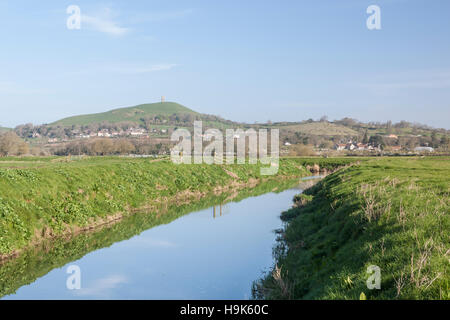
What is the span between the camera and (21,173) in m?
24.7

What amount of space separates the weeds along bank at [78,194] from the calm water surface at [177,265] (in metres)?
3.15

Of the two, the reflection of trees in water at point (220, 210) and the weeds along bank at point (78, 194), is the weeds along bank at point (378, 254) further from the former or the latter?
the reflection of trees in water at point (220, 210)

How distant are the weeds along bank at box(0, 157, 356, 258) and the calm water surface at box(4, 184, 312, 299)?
315 centimetres

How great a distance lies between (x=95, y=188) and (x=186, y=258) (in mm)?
12740

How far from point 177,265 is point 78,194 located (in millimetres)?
11454

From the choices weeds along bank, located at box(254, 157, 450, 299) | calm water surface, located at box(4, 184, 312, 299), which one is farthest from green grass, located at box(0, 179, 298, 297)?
weeds along bank, located at box(254, 157, 450, 299)

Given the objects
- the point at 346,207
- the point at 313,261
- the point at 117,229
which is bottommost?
the point at 117,229

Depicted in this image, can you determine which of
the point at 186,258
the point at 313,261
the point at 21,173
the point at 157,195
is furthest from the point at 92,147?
the point at 313,261

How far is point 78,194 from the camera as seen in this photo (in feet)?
88.6

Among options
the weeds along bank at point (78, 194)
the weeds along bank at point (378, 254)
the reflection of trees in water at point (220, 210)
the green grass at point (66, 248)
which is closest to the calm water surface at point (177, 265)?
the green grass at point (66, 248)

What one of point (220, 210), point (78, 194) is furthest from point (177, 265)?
point (220, 210)

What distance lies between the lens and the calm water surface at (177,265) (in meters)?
14.7

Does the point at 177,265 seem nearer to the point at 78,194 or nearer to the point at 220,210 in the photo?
the point at 78,194

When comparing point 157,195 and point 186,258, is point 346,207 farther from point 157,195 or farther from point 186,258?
point 157,195
